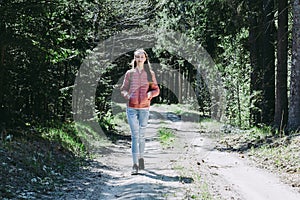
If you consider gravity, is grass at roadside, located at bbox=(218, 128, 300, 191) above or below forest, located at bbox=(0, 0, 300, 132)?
below

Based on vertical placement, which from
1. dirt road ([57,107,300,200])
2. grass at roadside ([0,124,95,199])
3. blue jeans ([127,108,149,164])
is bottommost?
dirt road ([57,107,300,200])

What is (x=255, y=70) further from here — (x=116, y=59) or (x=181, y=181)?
(x=181, y=181)

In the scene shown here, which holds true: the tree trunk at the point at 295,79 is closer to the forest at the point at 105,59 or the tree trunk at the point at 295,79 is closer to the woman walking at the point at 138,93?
the forest at the point at 105,59

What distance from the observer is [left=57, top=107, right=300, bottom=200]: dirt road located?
22.4 feet

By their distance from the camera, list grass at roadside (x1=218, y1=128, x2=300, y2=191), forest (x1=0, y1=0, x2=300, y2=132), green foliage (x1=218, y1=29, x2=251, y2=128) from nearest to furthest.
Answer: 1. grass at roadside (x1=218, y1=128, x2=300, y2=191)
2. forest (x1=0, y1=0, x2=300, y2=132)
3. green foliage (x1=218, y1=29, x2=251, y2=128)

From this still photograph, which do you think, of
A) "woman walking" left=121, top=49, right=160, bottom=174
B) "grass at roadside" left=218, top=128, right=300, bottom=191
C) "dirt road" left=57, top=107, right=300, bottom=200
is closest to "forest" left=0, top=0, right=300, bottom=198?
"grass at roadside" left=218, top=128, right=300, bottom=191

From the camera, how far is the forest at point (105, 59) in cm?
1049

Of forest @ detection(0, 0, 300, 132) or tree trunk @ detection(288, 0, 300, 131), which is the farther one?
tree trunk @ detection(288, 0, 300, 131)

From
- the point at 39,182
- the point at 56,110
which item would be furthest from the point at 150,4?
the point at 39,182

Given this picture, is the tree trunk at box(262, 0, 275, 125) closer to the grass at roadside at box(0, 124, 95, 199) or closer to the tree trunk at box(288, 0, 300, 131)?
the tree trunk at box(288, 0, 300, 131)

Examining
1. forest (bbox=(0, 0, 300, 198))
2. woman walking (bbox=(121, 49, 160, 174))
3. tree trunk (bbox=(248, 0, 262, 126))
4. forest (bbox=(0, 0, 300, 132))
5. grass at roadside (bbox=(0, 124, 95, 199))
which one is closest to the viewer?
grass at roadside (bbox=(0, 124, 95, 199))

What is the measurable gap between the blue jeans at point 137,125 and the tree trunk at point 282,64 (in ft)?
22.9

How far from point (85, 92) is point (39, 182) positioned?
10483 mm

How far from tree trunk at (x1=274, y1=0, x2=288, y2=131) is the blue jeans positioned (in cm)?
699
